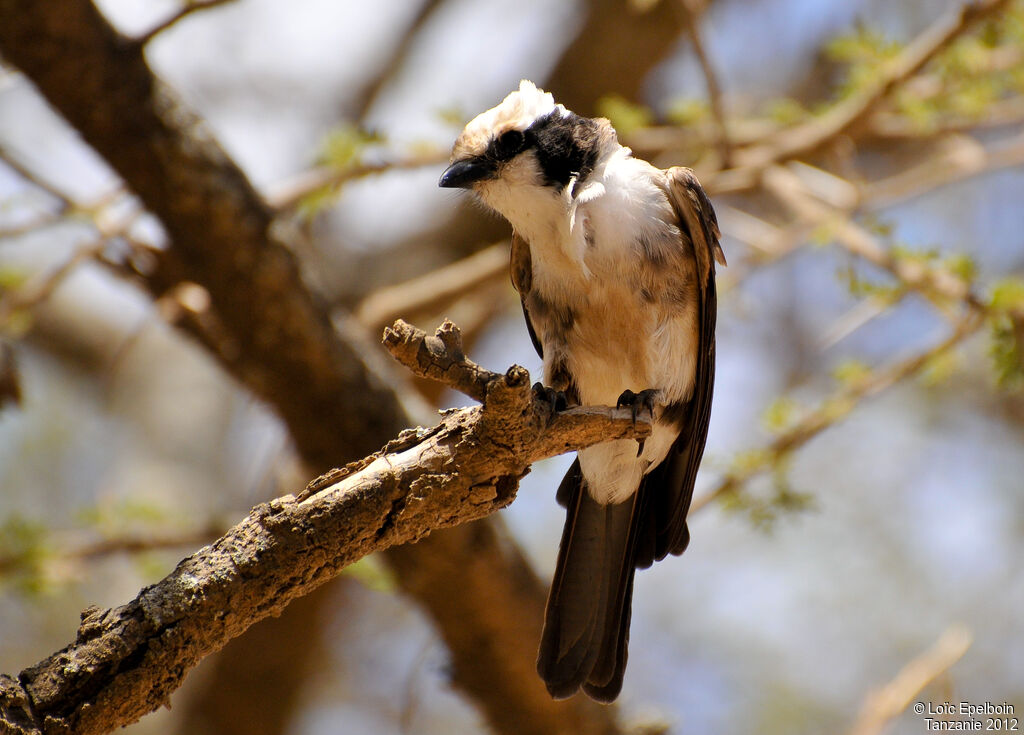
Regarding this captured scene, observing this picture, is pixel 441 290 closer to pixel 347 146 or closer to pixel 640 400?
pixel 347 146

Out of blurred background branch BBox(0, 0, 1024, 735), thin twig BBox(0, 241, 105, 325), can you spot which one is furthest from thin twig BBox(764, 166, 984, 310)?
thin twig BBox(0, 241, 105, 325)

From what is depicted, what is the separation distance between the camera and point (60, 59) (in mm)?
2898

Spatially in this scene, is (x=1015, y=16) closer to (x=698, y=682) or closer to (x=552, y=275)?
(x=552, y=275)

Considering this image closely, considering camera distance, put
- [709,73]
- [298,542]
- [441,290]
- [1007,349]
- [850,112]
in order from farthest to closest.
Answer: [441,290], [850,112], [709,73], [1007,349], [298,542]

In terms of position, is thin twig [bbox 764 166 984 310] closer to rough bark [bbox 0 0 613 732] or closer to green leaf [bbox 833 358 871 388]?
green leaf [bbox 833 358 871 388]

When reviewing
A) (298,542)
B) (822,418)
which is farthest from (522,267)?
(298,542)

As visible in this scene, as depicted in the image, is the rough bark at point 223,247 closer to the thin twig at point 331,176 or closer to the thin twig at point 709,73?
the thin twig at point 331,176

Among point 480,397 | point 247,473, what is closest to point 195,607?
point 480,397

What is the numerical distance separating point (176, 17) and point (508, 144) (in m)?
1.12

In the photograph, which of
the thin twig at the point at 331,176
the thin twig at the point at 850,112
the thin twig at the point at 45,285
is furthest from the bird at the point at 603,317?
the thin twig at the point at 45,285

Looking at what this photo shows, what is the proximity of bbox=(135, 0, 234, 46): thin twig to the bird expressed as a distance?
35.1 inches

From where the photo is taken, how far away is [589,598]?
2676mm

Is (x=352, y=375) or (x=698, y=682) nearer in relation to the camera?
(x=352, y=375)

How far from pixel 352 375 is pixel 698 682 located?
4.87 meters
